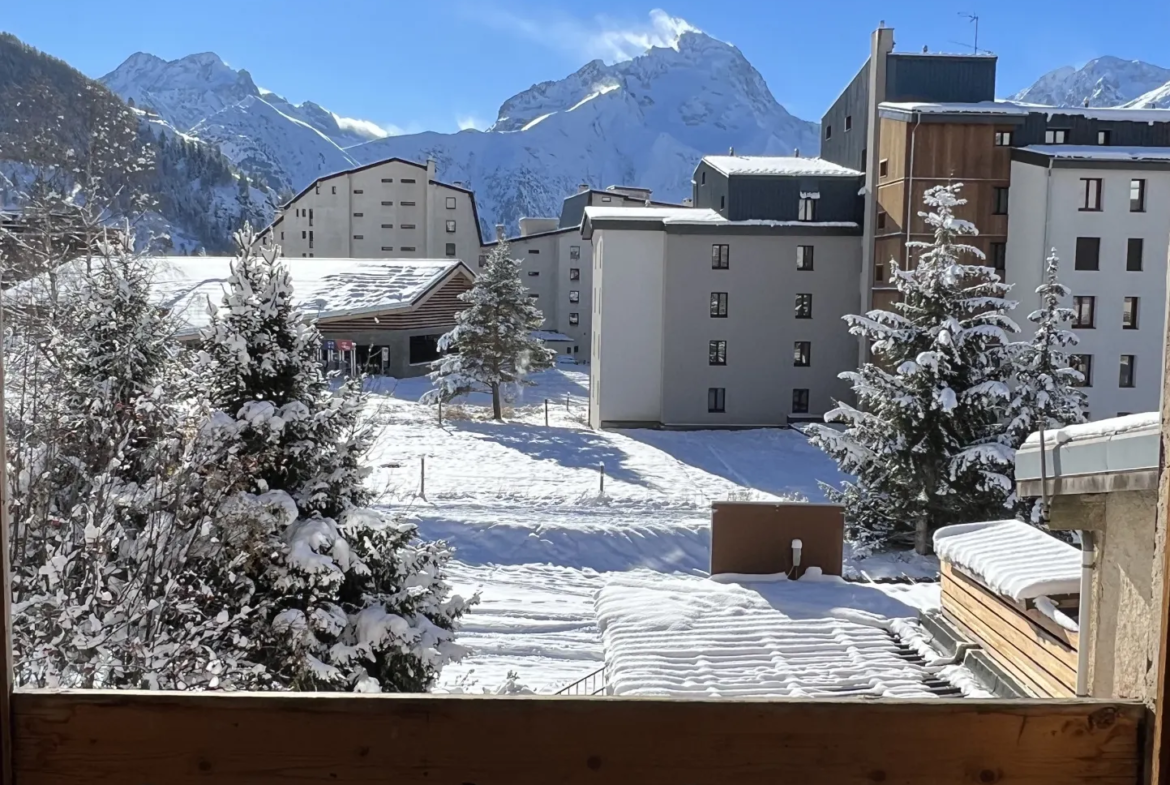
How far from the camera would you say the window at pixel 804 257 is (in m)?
31.2

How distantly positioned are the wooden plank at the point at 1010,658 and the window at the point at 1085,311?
22.9 meters

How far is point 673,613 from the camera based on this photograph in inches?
433

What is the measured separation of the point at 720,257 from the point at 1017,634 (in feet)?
80.8

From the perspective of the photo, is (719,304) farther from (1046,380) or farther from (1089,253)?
(1046,380)

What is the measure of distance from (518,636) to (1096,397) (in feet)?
76.1

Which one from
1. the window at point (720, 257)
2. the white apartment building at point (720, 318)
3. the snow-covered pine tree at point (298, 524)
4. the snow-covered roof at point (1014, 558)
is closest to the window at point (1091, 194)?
the white apartment building at point (720, 318)

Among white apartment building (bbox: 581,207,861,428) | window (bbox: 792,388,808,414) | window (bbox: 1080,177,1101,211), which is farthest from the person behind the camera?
window (bbox: 792,388,808,414)

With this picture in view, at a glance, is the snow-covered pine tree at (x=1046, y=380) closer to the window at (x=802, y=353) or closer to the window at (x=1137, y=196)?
the window at (x=1137, y=196)

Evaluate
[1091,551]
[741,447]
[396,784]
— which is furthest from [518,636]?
[741,447]

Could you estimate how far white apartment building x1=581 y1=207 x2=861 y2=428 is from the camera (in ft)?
102

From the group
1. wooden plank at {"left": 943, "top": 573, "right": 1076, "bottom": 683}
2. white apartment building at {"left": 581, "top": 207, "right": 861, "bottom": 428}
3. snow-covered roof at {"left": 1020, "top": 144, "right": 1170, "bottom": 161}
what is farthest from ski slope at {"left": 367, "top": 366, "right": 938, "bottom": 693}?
snow-covered roof at {"left": 1020, "top": 144, "right": 1170, "bottom": 161}

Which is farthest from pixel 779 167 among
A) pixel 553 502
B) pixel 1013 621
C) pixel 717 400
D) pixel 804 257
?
pixel 1013 621

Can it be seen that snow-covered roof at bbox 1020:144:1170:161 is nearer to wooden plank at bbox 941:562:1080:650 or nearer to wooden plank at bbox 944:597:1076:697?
wooden plank at bbox 944:597:1076:697

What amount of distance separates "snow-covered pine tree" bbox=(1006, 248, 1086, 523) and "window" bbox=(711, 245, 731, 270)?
12855 mm
